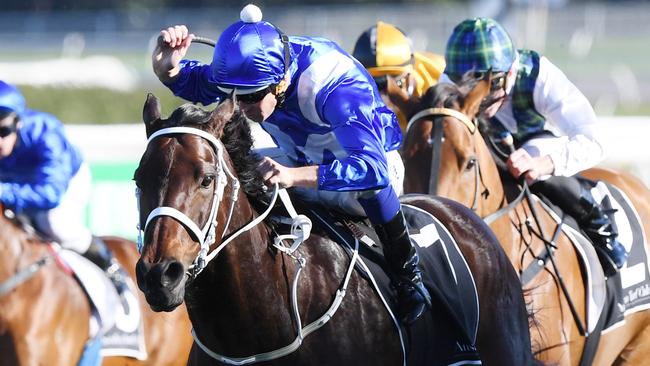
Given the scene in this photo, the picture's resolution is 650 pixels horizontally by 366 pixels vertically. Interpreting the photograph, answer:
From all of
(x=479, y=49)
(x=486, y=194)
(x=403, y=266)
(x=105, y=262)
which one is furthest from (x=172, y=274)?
(x=479, y=49)

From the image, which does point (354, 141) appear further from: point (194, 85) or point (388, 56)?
point (388, 56)

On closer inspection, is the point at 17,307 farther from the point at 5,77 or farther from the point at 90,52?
the point at 90,52

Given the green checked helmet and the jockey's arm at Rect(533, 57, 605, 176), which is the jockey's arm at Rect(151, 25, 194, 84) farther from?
the jockey's arm at Rect(533, 57, 605, 176)

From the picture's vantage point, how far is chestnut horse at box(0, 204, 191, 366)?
4738mm

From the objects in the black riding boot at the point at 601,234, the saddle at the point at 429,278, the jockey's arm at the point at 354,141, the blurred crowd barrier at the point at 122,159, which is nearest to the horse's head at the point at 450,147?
the black riding boot at the point at 601,234

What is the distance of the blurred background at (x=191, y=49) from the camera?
1020cm

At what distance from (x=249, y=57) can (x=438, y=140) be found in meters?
1.75

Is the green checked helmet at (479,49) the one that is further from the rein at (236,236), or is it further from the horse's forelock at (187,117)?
the horse's forelock at (187,117)

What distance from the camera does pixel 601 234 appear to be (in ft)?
17.5

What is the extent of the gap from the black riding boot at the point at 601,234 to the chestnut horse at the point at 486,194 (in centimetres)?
19

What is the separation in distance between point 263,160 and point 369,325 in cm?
67

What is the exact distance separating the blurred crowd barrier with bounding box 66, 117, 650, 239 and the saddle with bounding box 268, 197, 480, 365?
12.2ft

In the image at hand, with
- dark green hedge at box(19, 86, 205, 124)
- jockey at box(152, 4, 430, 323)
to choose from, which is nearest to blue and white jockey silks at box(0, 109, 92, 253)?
jockey at box(152, 4, 430, 323)

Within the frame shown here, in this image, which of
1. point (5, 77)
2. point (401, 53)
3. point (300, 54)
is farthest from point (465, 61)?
point (5, 77)
